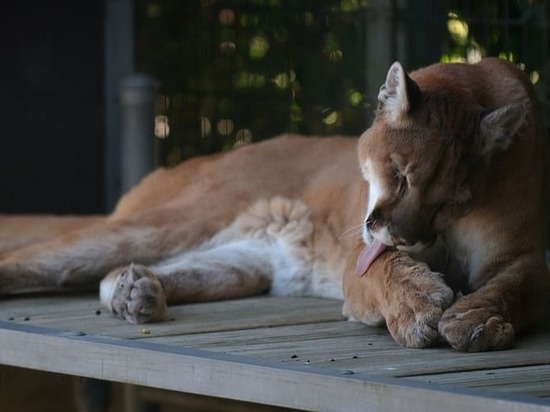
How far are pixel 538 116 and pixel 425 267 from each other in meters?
0.63

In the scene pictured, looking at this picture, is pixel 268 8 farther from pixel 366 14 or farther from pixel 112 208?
pixel 112 208

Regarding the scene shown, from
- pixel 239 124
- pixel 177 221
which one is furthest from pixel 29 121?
pixel 177 221

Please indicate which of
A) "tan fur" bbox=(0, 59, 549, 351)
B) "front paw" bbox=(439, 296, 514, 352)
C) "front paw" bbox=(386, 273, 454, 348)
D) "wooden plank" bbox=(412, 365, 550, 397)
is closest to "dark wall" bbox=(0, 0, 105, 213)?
"tan fur" bbox=(0, 59, 549, 351)

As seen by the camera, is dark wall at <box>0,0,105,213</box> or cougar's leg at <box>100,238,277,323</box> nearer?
cougar's leg at <box>100,238,277,323</box>

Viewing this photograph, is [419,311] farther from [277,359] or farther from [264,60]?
[264,60]

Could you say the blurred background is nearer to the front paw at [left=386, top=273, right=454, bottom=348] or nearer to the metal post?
the metal post

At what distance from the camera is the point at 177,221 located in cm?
452

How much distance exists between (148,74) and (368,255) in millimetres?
2646

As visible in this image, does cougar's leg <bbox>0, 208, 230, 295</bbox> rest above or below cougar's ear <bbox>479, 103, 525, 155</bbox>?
below

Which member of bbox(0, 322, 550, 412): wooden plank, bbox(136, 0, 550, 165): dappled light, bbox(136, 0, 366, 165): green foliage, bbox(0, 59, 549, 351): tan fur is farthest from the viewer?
bbox(136, 0, 366, 165): green foliage

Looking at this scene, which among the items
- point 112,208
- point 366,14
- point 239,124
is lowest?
point 112,208

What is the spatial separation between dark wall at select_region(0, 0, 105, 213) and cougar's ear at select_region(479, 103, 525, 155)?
2.96m

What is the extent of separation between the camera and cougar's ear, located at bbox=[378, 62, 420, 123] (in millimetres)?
3475

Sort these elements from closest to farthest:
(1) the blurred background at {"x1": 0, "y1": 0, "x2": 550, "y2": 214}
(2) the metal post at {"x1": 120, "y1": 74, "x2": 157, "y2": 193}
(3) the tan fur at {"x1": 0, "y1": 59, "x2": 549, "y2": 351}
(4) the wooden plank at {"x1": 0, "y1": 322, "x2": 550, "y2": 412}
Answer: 1. (4) the wooden plank at {"x1": 0, "y1": 322, "x2": 550, "y2": 412}
2. (3) the tan fur at {"x1": 0, "y1": 59, "x2": 549, "y2": 351}
3. (2) the metal post at {"x1": 120, "y1": 74, "x2": 157, "y2": 193}
4. (1) the blurred background at {"x1": 0, "y1": 0, "x2": 550, "y2": 214}
